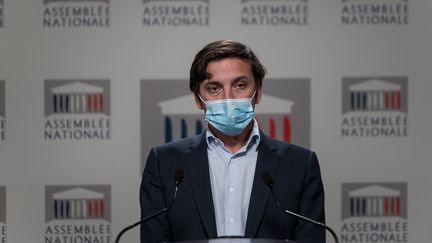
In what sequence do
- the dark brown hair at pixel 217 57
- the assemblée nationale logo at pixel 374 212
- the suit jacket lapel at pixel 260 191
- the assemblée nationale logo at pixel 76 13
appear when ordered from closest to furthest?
the suit jacket lapel at pixel 260 191
the dark brown hair at pixel 217 57
the assemblée nationale logo at pixel 76 13
the assemblée nationale logo at pixel 374 212

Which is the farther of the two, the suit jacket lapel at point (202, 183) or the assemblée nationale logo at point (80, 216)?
the assemblée nationale logo at point (80, 216)

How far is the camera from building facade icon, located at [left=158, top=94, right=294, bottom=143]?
9.84 ft

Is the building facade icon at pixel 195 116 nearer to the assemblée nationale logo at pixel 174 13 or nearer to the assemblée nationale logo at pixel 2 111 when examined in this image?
the assemblée nationale logo at pixel 174 13

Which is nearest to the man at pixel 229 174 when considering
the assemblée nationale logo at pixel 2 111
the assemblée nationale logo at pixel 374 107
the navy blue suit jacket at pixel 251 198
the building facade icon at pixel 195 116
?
the navy blue suit jacket at pixel 251 198

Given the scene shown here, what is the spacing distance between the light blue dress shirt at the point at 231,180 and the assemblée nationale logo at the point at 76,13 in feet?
3.81

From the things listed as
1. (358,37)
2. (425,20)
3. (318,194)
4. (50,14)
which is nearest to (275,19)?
(358,37)

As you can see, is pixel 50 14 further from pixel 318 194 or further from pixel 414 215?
pixel 414 215

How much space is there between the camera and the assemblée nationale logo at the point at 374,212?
3045mm

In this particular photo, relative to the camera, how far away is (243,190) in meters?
1.94

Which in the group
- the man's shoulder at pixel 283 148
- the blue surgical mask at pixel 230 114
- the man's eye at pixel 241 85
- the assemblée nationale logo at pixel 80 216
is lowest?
the assemblée nationale logo at pixel 80 216

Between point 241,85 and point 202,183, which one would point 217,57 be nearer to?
point 241,85

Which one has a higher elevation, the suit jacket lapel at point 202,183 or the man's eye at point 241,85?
the man's eye at point 241,85

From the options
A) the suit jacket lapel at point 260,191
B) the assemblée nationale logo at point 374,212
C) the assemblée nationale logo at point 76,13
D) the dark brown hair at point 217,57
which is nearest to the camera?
the suit jacket lapel at point 260,191

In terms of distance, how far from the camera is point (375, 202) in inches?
120
